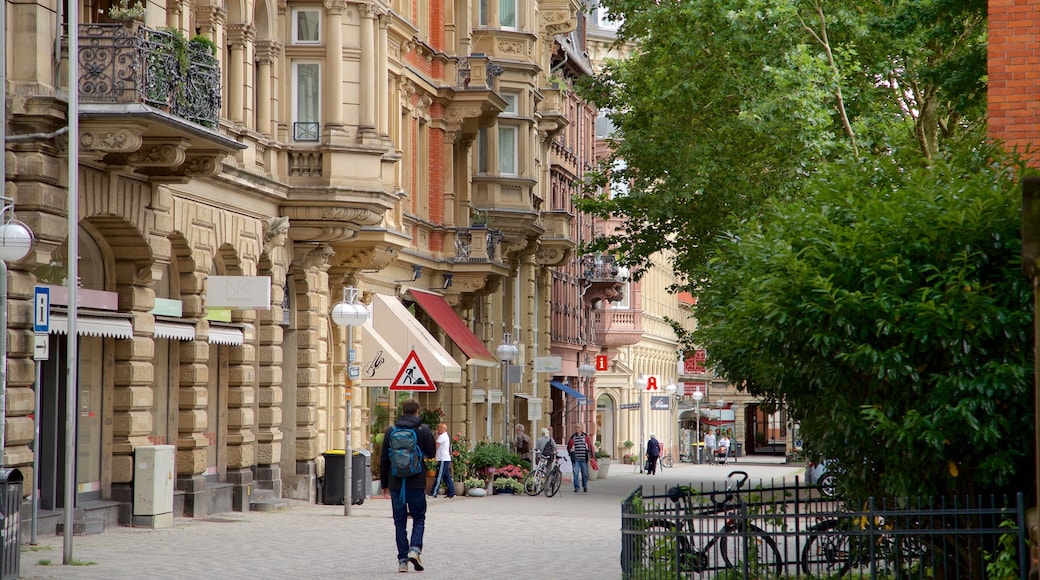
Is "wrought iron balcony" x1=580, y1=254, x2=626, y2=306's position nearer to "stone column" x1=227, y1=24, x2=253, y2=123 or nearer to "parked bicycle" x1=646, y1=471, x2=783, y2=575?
"stone column" x1=227, y1=24, x2=253, y2=123

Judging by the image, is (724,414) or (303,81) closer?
(303,81)

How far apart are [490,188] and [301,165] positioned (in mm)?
15504

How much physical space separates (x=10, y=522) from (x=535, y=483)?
2464 cm

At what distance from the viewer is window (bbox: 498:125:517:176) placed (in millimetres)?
45938

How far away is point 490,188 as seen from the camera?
44.3m

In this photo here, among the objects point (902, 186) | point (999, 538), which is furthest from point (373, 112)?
point (999, 538)

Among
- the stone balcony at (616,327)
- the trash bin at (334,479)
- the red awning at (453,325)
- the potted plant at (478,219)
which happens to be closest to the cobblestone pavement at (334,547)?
the trash bin at (334,479)

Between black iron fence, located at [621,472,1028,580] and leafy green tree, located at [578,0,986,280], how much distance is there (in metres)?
13.7

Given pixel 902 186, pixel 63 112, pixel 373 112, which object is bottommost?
pixel 902 186

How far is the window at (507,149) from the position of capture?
4594cm

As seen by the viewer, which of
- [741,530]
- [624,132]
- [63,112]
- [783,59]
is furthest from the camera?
[624,132]

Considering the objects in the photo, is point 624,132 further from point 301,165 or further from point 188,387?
point 188,387

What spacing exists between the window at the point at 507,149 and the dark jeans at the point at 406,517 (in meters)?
29.0

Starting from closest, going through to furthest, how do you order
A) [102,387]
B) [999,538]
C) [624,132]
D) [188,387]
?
[999,538], [102,387], [188,387], [624,132]
